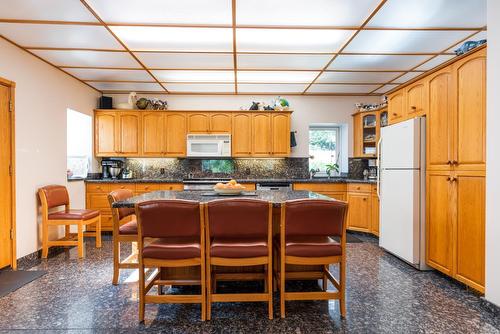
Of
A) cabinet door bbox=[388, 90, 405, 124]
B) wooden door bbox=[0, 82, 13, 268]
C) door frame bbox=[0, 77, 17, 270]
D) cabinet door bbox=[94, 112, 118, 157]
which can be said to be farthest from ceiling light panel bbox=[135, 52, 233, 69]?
cabinet door bbox=[388, 90, 405, 124]

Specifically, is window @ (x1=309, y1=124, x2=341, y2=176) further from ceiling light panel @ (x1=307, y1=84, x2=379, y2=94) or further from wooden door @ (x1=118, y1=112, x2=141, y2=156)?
wooden door @ (x1=118, y1=112, x2=141, y2=156)

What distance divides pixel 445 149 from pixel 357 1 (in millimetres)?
1687

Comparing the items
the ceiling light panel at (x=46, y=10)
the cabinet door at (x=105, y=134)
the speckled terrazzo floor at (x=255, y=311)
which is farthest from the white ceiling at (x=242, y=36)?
the speckled terrazzo floor at (x=255, y=311)

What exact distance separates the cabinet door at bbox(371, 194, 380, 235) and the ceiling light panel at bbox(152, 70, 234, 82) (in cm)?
307

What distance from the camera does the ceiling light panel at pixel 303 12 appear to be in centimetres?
259

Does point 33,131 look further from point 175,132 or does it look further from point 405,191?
point 405,191

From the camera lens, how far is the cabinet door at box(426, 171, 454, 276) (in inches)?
113

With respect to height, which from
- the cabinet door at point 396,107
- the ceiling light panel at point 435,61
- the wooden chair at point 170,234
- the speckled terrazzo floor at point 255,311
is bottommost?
the speckled terrazzo floor at point 255,311

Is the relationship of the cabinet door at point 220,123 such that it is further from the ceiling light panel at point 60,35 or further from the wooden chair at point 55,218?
the wooden chair at point 55,218

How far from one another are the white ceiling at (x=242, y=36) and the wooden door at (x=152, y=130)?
81 cm

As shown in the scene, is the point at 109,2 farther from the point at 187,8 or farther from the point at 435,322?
the point at 435,322

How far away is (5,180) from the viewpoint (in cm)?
322

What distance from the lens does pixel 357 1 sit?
101 inches

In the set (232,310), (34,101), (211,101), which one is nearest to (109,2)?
(34,101)
